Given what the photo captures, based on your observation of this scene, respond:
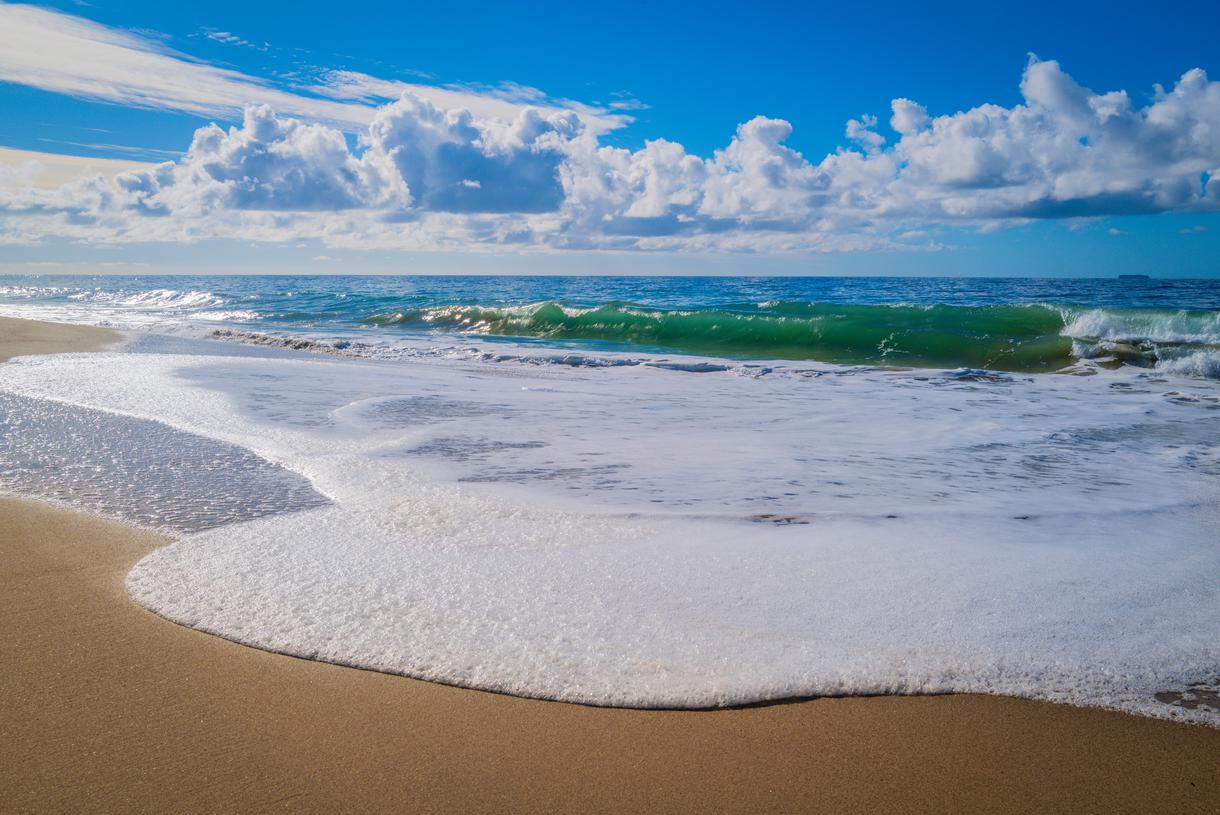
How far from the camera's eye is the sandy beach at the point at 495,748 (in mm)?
1774

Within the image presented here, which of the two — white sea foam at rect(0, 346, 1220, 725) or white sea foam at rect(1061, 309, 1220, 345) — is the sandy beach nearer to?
white sea foam at rect(0, 346, 1220, 725)

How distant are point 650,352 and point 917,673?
1363cm

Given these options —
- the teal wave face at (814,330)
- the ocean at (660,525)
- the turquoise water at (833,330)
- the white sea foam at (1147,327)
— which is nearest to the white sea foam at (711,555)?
the ocean at (660,525)

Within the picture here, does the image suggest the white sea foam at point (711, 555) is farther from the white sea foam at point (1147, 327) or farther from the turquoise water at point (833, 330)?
the white sea foam at point (1147, 327)

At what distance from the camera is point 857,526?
3832mm

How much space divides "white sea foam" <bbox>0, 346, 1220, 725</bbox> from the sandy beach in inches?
4.4

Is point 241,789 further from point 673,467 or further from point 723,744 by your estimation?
point 673,467

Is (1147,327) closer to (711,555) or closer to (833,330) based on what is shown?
(833,330)

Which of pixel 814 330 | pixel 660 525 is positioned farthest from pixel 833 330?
pixel 660 525

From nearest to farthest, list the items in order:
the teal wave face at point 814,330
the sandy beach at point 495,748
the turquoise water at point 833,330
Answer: the sandy beach at point 495,748 → the turquoise water at point 833,330 → the teal wave face at point 814,330

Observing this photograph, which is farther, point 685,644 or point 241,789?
point 685,644

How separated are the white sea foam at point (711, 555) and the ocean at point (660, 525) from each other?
0.02 meters

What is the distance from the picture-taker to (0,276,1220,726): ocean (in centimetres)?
240

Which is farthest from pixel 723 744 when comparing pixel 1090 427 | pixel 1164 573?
pixel 1090 427
